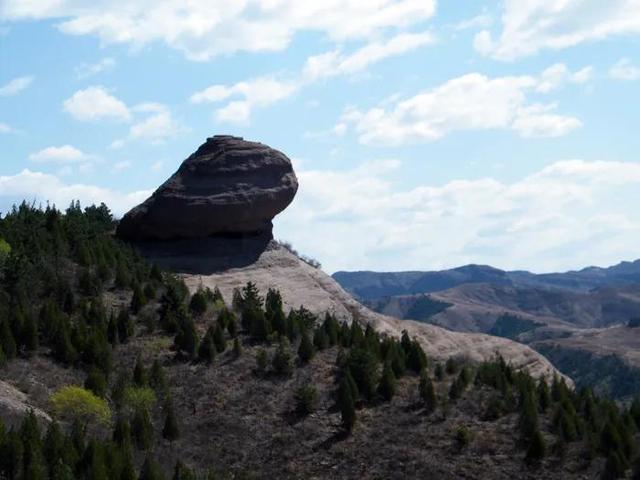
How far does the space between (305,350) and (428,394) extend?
3.99 m

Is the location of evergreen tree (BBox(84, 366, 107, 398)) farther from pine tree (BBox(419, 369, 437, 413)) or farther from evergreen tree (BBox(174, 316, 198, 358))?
pine tree (BBox(419, 369, 437, 413))

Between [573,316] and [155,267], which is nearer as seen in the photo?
[155,267]

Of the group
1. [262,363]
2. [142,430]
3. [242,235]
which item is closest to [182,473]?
[142,430]

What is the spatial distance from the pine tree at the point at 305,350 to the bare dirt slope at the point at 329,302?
5.35m

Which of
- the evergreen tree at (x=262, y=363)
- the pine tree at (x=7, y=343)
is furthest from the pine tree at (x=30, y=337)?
the evergreen tree at (x=262, y=363)

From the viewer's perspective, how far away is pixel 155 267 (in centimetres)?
3036

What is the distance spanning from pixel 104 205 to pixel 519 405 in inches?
796

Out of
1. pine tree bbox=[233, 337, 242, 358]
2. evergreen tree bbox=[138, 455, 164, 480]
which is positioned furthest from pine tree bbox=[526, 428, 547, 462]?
pine tree bbox=[233, 337, 242, 358]

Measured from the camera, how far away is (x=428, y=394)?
2358 cm

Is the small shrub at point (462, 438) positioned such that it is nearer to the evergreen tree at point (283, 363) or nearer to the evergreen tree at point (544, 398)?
the evergreen tree at point (544, 398)

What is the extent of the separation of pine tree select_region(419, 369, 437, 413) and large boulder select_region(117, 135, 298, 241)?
12709mm

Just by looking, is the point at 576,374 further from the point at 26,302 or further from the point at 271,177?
the point at 26,302

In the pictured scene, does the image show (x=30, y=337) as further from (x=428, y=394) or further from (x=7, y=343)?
(x=428, y=394)

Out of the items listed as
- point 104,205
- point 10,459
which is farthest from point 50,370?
point 104,205
